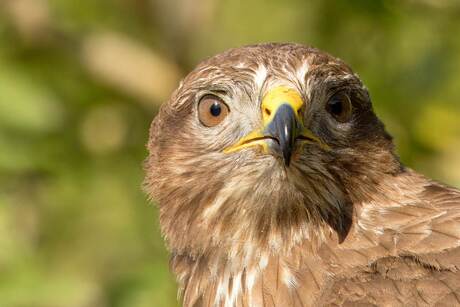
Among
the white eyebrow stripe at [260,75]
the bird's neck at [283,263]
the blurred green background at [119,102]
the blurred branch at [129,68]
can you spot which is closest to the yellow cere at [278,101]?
the white eyebrow stripe at [260,75]

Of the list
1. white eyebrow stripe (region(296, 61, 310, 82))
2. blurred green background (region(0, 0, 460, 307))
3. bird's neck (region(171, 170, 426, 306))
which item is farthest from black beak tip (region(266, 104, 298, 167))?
blurred green background (region(0, 0, 460, 307))

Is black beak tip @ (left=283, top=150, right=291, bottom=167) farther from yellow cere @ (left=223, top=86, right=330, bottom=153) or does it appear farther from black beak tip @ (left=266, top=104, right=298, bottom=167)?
yellow cere @ (left=223, top=86, right=330, bottom=153)

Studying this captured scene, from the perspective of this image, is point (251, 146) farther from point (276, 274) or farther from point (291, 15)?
point (291, 15)

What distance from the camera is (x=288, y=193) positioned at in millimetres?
6172

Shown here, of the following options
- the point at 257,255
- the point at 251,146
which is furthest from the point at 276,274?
the point at 251,146

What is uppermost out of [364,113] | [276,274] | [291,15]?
[291,15]

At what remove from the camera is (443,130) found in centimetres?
770

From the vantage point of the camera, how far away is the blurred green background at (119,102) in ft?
24.7

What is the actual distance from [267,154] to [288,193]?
271 mm

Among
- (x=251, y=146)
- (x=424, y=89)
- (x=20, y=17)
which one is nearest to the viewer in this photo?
(x=251, y=146)

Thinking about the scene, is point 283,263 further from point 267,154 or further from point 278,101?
point 278,101

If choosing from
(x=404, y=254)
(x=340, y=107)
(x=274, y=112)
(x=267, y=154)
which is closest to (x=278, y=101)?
(x=274, y=112)

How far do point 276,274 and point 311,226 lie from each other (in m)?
0.26

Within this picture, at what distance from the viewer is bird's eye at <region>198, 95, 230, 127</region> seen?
20.9 ft
